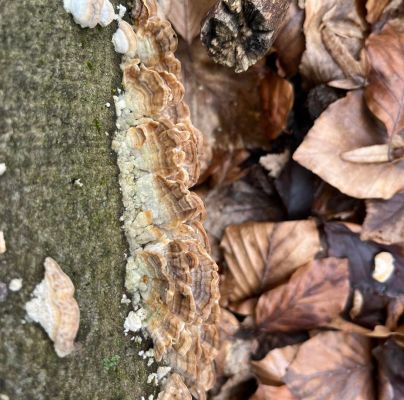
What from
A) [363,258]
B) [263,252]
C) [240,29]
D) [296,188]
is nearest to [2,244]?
[240,29]

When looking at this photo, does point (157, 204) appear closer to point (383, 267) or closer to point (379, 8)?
point (383, 267)

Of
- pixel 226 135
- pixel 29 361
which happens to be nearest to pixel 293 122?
pixel 226 135

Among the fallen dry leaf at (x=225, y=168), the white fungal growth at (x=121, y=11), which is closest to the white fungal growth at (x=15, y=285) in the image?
the white fungal growth at (x=121, y=11)

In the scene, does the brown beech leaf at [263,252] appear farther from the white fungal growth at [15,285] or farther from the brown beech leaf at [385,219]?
the white fungal growth at [15,285]

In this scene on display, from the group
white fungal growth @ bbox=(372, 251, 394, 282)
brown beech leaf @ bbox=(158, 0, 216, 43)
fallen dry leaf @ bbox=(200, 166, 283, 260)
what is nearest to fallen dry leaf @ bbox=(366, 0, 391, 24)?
brown beech leaf @ bbox=(158, 0, 216, 43)

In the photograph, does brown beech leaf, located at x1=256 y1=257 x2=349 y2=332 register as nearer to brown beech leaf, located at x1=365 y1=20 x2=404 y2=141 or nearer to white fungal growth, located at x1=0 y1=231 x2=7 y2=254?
brown beech leaf, located at x1=365 y1=20 x2=404 y2=141

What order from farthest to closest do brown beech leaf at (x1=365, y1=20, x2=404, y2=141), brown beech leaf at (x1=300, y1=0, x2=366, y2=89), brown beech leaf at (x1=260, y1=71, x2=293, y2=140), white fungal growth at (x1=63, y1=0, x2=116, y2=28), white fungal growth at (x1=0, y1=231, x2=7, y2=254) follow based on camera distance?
brown beech leaf at (x1=260, y1=71, x2=293, y2=140)
brown beech leaf at (x1=300, y1=0, x2=366, y2=89)
brown beech leaf at (x1=365, y1=20, x2=404, y2=141)
white fungal growth at (x1=63, y1=0, x2=116, y2=28)
white fungal growth at (x1=0, y1=231, x2=7, y2=254)
